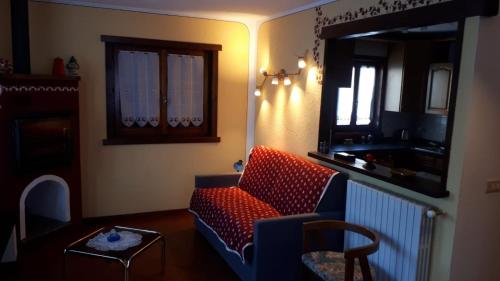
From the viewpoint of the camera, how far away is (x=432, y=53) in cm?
434

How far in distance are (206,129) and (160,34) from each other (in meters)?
1.25

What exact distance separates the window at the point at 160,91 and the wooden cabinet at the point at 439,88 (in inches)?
95.9

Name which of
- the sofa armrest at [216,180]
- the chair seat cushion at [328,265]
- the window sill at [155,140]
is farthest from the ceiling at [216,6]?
the chair seat cushion at [328,265]

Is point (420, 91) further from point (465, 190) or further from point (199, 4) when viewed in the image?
A: point (199, 4)

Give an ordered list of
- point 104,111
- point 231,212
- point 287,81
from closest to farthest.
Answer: point 231,212
point 287,81
point 104,111

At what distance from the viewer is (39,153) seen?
3637 millimetres

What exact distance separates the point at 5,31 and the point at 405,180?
374 centimetres

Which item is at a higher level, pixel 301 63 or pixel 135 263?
pixel 301 63

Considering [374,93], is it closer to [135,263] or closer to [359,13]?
[359,13]

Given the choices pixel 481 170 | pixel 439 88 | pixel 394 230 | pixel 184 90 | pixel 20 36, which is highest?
pixel 20 36

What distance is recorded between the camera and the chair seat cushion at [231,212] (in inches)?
116

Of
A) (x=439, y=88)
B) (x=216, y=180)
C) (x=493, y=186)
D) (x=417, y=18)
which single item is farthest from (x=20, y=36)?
(x=439, y=88)

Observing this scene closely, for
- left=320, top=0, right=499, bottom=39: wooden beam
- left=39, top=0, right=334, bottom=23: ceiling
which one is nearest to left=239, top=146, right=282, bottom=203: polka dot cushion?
left=320, top=0, right=499, bottom=39: wooden beam

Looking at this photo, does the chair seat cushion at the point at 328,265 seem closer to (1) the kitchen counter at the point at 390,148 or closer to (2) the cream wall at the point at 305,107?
(2) the cream wall at the point at 305,107
